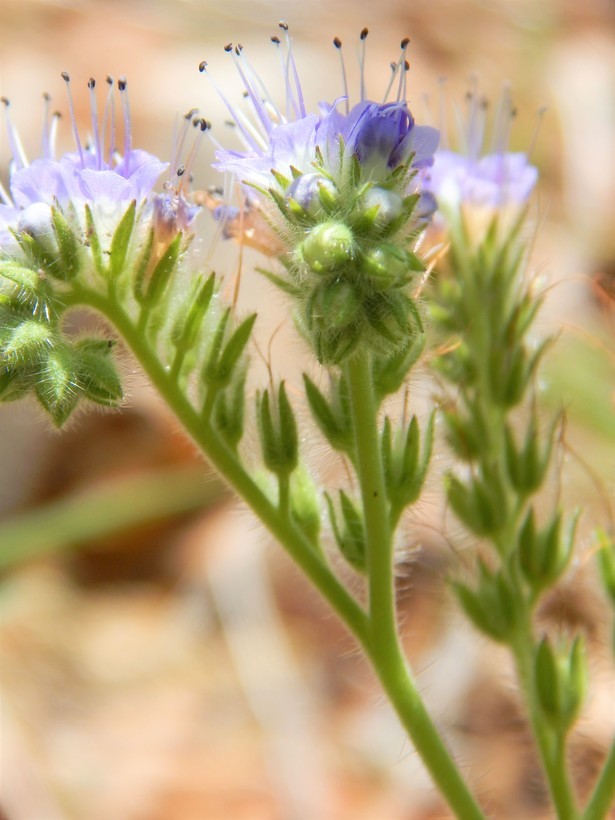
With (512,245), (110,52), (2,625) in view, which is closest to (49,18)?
(110,52)

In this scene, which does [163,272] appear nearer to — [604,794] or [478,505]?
[478,505]

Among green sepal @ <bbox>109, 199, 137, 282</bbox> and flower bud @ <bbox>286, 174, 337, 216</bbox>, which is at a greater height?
green sepal @ <bbox>109, 199, 137, 282</bbox>

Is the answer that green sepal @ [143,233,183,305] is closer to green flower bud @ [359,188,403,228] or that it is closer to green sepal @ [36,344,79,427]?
green sepal @ [36,344,79,427]

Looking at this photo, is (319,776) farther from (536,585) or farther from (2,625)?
(536,585)

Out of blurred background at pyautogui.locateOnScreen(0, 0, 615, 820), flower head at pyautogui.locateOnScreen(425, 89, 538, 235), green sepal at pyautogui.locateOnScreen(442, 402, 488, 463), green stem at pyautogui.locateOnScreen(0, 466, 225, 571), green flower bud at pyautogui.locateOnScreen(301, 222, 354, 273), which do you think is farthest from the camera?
green stem at pyautogui.locateOnScreen(0, 466, 225, 571)

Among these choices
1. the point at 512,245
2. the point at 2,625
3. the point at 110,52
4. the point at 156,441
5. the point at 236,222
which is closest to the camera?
the point at 236,222

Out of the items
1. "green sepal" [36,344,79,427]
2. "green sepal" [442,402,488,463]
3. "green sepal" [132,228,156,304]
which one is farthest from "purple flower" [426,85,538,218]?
"green sepal" [36,344,79,427]
